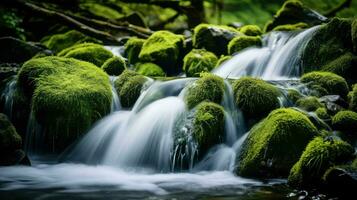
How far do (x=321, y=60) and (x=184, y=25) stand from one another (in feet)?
36.9

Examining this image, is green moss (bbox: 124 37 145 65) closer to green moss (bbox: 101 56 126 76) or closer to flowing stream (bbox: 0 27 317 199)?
green moss (bbox: 101 56 126 76)

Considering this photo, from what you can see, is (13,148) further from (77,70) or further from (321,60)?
(321,60)

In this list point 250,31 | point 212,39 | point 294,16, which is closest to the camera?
point 212,39

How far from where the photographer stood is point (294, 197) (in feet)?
15.2

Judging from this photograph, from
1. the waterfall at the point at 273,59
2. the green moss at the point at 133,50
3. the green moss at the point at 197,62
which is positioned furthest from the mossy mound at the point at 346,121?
the green moss at the point at 133,50

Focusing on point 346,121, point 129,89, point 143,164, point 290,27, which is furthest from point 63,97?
point 290,27

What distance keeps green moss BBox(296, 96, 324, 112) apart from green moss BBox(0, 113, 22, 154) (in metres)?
4.74

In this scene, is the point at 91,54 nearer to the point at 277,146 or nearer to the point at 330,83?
the point at 330,83

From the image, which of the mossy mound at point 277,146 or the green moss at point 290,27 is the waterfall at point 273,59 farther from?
the mossy mound at point 277,146

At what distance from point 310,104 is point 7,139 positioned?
493 cm

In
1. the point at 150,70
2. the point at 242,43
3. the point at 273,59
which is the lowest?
the point at 150,70

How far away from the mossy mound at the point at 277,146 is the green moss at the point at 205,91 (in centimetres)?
128

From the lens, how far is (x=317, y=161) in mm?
5078

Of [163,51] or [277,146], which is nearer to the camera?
[277,146]
